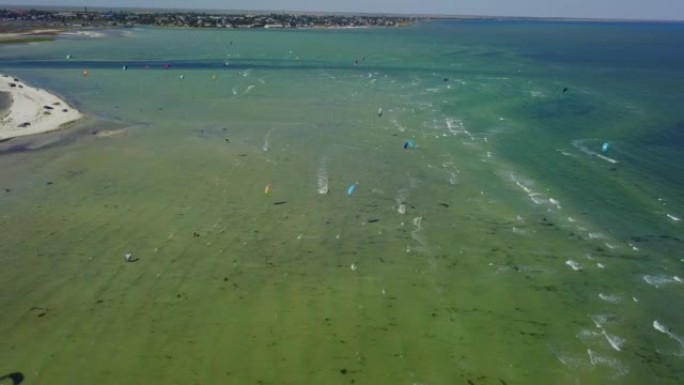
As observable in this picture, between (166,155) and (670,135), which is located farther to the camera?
Result: (670,135)

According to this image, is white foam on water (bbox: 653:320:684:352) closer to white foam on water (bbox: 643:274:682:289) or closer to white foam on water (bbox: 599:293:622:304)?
white foam on water (bbox: 599:293:622:304)

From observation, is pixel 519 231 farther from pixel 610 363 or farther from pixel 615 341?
pixel 610 363

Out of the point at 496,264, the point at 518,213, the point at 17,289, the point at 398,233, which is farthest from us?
the point at 518,213

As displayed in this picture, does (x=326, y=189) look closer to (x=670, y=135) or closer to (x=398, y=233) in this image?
(x=398, y=233)

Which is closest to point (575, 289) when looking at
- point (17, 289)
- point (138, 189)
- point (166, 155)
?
point (17, 289)

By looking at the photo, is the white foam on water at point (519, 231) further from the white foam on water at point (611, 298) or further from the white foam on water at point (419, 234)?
the white foam on water at point (611, 298)

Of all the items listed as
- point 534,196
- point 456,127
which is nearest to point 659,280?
point 534,196

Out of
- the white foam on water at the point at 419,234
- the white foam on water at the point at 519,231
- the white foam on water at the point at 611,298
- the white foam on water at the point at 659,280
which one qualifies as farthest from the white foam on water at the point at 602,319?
the white foam on water at the point at 419,234
